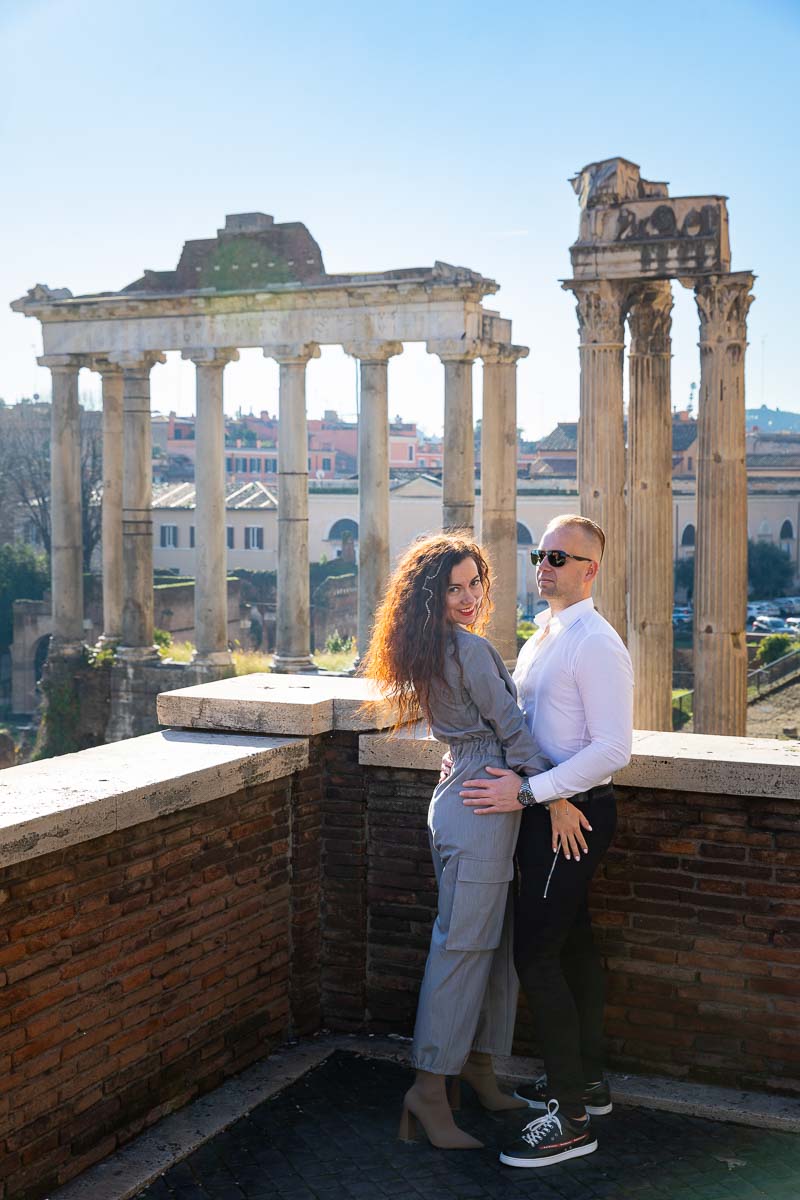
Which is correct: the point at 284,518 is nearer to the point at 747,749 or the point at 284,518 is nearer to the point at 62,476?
the point at 62,476

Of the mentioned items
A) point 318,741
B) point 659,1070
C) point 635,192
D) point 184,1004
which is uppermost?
point 635,192

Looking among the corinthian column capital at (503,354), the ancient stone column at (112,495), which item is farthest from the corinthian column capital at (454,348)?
the ancient stone column at (112,495)

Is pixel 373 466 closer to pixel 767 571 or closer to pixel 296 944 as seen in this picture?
pixel 296 944

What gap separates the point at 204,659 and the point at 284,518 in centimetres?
299

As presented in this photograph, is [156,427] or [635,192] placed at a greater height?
[156,427]

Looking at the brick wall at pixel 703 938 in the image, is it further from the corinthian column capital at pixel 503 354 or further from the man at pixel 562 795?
the corinthian column capital at pixel 503 354

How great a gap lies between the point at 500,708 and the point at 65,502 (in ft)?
72.6

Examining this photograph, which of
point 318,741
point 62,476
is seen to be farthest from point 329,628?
point 318,741

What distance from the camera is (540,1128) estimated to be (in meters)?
4.98

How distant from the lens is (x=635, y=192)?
50.4 feet

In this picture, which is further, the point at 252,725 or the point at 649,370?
the point at 649,370

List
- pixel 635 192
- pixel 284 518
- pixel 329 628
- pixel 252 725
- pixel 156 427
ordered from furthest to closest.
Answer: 1. pixel 156 427
2. pixel 329 628
3. pixel 284 518
4. pixel 635 192
5. pixel 252 725

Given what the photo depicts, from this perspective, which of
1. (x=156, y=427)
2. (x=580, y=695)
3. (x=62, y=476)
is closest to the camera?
(x=580, y=695)

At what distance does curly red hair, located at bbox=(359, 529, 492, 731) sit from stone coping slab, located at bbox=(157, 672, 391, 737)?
2.60 ft
